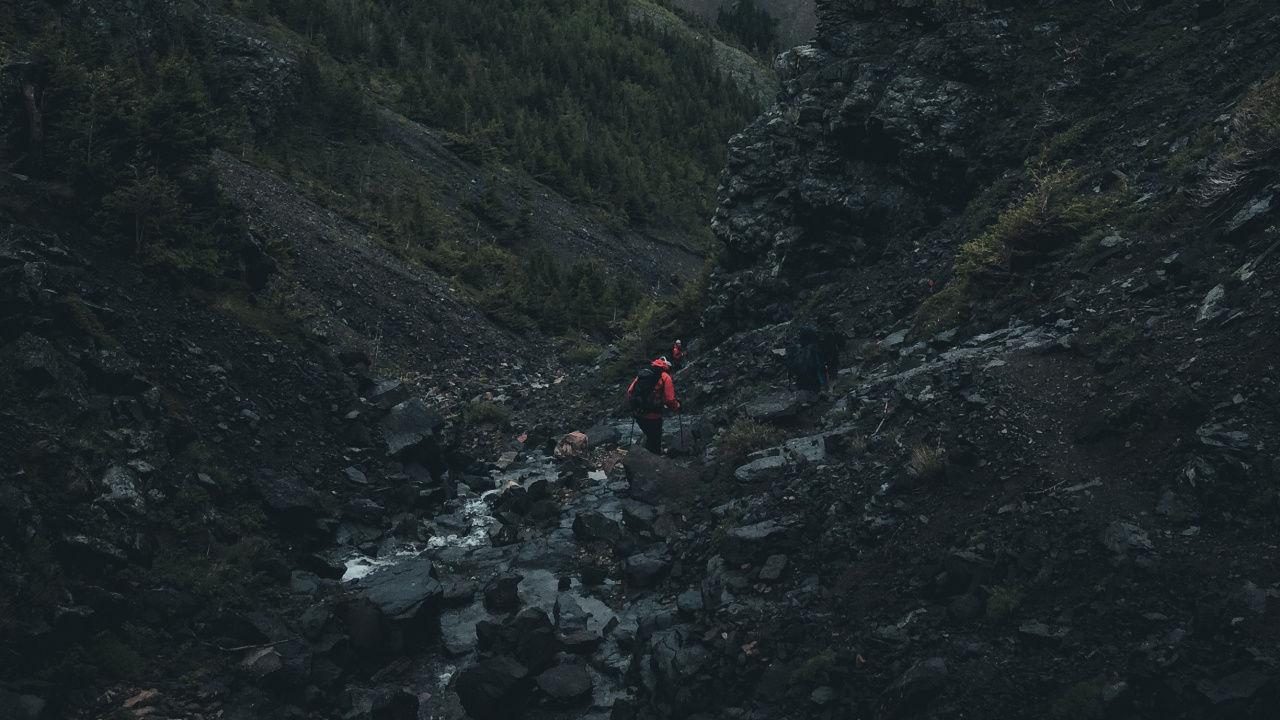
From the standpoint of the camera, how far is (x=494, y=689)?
333 inches

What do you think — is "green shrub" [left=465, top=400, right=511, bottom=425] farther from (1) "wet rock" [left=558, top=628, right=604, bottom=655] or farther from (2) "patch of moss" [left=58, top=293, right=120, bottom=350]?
(1) "wet rock" [left=558, top=628, right=604, bottom=655]

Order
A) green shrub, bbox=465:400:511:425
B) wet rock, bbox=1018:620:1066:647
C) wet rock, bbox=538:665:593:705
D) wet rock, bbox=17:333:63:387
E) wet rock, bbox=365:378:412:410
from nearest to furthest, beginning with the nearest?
wet rock, bbox=1018:620:1066:647 < wet rock, bbox=538:665:593:705 < wet rock, bbox=17:333:63:387 < wet rock, bbox=365:378:412:410 < green shrub, bbox=465:400:511:425

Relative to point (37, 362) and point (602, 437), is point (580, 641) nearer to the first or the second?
point (37, 362)

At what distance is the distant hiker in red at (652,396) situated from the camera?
13.1 meters

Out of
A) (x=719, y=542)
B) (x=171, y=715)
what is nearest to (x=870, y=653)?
(x=719, y=542)

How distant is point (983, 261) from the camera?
13234 millimetres

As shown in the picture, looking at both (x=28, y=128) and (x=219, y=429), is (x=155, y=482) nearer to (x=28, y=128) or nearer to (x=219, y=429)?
(x=219, y=429)

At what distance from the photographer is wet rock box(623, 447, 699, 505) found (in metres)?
12.5

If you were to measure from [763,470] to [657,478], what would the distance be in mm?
2181

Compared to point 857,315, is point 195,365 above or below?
below

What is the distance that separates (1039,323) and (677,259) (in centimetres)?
4119

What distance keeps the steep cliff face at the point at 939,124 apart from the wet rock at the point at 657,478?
6.43 meters

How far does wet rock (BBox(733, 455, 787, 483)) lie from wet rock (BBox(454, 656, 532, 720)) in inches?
166

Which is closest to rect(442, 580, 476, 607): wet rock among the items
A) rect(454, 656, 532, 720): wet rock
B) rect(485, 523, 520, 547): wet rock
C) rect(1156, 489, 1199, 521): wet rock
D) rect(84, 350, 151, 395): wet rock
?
rect(485, 523, 520, 547): wet rock
